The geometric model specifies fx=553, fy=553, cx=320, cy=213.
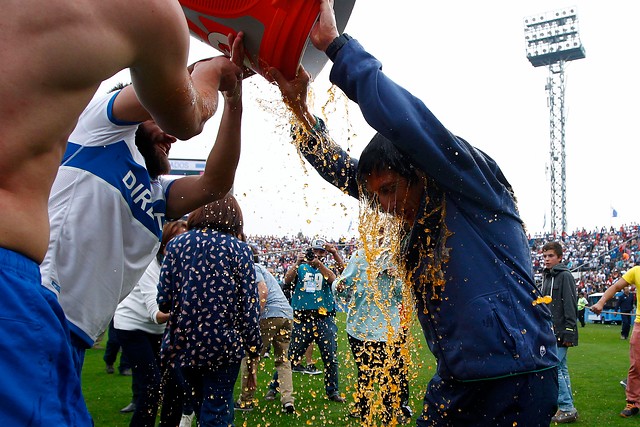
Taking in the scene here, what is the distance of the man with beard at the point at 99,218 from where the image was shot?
2.13 meters

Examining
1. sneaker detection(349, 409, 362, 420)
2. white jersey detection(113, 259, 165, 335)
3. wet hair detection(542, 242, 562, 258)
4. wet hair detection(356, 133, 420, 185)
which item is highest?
wet hair detection(356, 133, 420, 185)

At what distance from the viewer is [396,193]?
2486 mm

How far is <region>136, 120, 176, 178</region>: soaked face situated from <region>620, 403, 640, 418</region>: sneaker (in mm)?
6550

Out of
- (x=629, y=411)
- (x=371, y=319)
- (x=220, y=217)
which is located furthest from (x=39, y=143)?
(x=629, y=411)

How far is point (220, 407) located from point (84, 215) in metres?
2.24

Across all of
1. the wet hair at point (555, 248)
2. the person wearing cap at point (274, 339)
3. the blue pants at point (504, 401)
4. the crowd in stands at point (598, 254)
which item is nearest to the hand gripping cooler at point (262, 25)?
the blue pants at point (504, 401)

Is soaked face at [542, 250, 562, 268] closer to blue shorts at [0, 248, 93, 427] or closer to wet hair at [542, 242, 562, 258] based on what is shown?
wet hair at [542, 242, 562, 258]

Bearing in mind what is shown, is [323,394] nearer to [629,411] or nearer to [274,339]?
[274,339]

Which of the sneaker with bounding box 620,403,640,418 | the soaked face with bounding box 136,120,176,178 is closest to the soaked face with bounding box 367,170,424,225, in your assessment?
the soaked face with bounding box 136,120,176,178

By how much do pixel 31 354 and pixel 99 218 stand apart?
3.57 feet

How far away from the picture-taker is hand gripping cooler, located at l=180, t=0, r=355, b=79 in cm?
201

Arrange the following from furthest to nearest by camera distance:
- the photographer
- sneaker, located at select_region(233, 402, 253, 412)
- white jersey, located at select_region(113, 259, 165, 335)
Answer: the photographer → sneaker, located at select_region(233, 402, 253, 412) → white jersey, located at select_region(113, 259, 165, 335)

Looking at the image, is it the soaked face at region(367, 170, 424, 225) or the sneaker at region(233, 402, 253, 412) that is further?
the sneaker at region(233, 402, 253, 412)

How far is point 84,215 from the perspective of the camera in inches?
85.4
